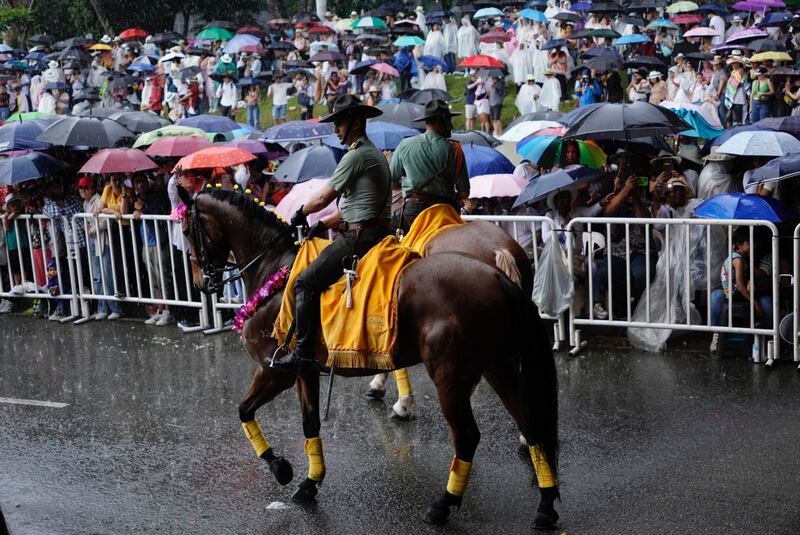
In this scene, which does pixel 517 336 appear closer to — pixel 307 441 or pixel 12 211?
pixel 307 441

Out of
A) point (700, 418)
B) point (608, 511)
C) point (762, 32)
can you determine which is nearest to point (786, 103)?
point (762, 32)

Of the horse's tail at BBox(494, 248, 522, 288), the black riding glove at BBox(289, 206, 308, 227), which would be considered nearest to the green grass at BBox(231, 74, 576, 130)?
the horse's tail at BBox(494, 248, 522, 288)

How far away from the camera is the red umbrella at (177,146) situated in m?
14.3

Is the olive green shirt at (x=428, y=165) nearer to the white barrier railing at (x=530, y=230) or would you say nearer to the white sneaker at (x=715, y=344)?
the white barrier railing at (x=530, y=230)

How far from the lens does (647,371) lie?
10.3 m

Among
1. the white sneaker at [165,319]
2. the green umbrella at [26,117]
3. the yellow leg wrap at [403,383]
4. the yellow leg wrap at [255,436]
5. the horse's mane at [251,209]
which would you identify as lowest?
the white sneaker at [165,319]

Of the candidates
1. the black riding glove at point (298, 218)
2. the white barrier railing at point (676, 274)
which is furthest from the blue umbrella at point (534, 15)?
the black riding glove at point (298, 218)

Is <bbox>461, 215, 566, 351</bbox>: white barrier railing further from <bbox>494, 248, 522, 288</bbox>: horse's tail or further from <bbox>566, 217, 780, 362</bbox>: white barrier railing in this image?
<bbox>494, 248, 522, 288</bbox>: horse's tail

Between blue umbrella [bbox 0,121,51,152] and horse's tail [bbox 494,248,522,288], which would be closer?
horse's tail [bbox 494,248,522,288]

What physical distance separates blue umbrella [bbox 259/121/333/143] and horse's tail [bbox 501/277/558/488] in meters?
8.37

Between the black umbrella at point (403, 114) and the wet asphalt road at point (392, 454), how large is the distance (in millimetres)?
5365

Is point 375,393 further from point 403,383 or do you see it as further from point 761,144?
point 761,144

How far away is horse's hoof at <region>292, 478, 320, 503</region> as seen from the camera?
7547 millimetres

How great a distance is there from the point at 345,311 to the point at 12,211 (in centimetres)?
842
